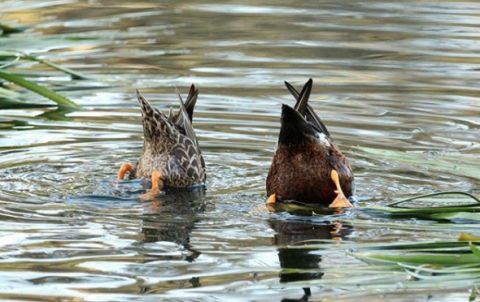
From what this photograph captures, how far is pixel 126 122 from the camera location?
984cm

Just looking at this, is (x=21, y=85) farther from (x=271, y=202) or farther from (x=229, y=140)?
(x=271, y=202)

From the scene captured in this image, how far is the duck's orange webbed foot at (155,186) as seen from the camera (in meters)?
7.97

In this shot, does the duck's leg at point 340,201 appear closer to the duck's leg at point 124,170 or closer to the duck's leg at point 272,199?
the duck's leg at point 272,199

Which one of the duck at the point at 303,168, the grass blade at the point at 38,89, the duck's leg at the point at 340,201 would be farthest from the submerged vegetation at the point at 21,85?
the duck's leg at the point at 340,201

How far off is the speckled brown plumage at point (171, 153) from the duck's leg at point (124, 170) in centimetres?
7

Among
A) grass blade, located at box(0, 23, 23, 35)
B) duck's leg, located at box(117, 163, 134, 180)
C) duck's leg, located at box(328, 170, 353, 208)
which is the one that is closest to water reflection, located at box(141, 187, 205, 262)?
duck's leg, located at box(117, 163, 134, 180)

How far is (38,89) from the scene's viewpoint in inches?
366

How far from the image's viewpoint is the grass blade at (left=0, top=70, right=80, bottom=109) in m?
9.19

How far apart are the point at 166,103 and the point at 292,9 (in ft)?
15.2

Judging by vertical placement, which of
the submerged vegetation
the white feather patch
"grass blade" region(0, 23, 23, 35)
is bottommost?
the white feather patch

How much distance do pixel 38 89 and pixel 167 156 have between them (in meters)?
1.26

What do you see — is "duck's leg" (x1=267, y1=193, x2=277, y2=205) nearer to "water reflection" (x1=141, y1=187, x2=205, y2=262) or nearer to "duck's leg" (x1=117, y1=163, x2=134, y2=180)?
"water reflection" (x1=141, y1=187, x2=205, y2=262)

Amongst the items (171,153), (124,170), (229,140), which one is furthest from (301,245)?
(229,140)

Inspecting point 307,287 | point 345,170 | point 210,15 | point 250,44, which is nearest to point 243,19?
point 210,15
